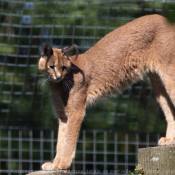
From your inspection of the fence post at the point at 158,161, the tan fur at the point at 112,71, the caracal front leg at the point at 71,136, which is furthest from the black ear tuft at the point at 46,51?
the fence post at the point at 158,161

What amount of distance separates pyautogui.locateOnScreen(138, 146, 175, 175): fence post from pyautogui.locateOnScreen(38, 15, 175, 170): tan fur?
39.0 inches

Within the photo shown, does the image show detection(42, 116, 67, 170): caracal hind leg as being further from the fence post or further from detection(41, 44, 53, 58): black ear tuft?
the fence post

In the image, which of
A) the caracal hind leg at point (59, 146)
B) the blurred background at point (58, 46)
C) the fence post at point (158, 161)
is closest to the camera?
the fence post at point (158, 161)

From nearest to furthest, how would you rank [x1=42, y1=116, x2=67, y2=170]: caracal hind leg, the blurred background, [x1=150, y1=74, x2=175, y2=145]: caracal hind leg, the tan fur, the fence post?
the fence post, [x1=42, y1=116, x2=67, y2=170]: caracal hind leg, the tan fur, [x1=150, y1=74, x2=175, y2=145]: caracal hind leg, the blurred background

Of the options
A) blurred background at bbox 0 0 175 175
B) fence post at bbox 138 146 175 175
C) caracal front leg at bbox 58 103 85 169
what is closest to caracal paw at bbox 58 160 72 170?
caracal front leg at bbox 58 103 85 169

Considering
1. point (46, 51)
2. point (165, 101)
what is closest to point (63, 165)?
point (46, 51)

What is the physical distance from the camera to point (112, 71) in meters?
6.09

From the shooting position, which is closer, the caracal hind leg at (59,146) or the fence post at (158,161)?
the fence post at (158,161)

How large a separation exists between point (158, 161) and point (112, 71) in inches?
70.8

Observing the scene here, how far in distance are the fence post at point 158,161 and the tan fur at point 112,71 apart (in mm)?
992

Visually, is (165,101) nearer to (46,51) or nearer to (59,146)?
(59,146)

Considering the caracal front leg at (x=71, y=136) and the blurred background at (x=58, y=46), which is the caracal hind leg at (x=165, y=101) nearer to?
the caracal front leg at (x=71, y=136)

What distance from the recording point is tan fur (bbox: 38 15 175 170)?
5.66 meters

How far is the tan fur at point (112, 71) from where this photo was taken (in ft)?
18.6
